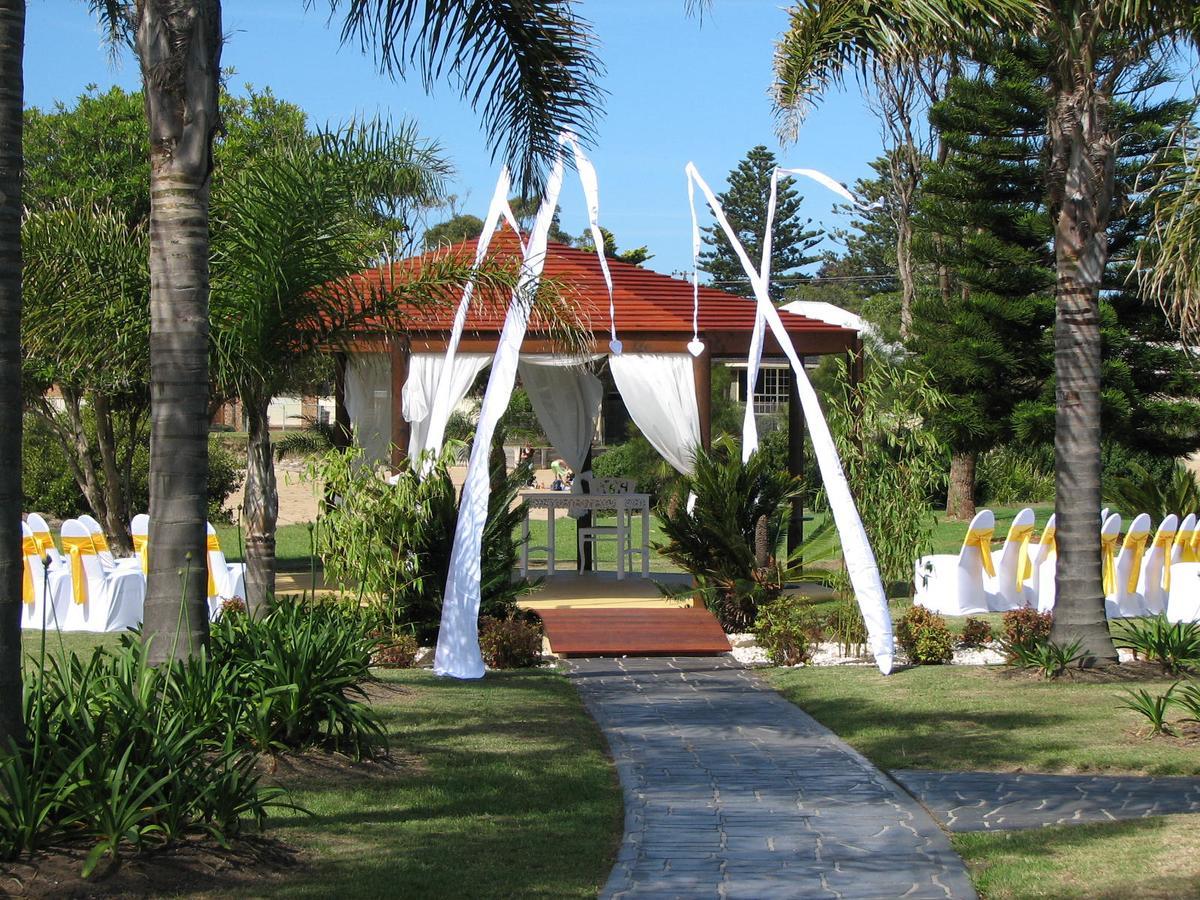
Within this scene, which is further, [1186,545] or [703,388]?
[703,388]

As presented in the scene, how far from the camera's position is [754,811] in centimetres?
654

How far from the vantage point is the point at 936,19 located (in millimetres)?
9469

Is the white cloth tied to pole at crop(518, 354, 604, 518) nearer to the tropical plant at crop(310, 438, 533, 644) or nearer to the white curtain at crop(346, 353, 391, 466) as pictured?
the white curtain at crop(346, 353, 391, 466)

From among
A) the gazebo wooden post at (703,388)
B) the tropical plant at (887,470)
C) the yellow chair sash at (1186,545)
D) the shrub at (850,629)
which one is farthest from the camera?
the gazebo wooden post at (703,388)

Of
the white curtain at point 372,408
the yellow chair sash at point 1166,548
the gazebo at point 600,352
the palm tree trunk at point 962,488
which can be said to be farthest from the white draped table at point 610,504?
the palm tree trunk at point 962,488

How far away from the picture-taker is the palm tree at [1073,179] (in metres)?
9.95

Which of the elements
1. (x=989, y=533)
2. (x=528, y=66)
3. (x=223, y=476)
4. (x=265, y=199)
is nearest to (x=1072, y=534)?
(x=989, y=533)

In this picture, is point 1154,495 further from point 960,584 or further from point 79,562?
point 79,562

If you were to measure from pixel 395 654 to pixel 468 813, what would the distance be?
4.68m

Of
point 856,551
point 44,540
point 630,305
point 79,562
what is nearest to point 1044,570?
point 856,551

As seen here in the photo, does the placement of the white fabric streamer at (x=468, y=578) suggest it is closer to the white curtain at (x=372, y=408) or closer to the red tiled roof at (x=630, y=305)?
the red tiled roof at (x=630, y=305)

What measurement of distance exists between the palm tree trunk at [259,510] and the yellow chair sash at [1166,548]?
29.4ft

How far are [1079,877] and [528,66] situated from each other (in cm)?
638

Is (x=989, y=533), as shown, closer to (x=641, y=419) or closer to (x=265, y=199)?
(x=641, y=419)
